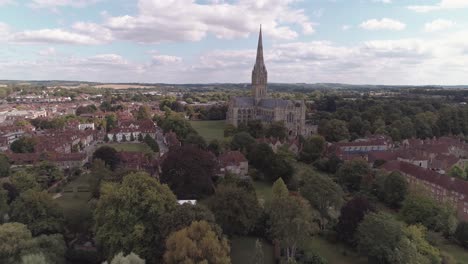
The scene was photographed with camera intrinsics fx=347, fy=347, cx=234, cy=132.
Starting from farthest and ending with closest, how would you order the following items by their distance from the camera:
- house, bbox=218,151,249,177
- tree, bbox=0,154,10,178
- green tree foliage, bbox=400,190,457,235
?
house, bbox=218,151,249,177 → tree, bbox=0,154,10,178 → green tree foliage, bbox=400,190,457,235

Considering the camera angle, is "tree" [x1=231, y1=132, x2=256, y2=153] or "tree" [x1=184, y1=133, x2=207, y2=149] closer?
"tree" [x1=184, y1=133, x2=207, y2=149]

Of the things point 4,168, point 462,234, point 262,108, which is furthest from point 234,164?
point 262,108

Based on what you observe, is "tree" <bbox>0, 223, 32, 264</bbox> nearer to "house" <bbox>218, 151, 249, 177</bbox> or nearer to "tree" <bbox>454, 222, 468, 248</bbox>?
"house" <bbox>218, 151, 249, 177</bbox>

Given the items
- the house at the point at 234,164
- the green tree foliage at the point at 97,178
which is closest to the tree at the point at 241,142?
the house at the point at 234,164

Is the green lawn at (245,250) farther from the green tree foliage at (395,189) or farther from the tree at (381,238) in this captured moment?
the green tree foliage at (395,189)

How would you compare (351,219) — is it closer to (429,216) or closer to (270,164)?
(429,216)

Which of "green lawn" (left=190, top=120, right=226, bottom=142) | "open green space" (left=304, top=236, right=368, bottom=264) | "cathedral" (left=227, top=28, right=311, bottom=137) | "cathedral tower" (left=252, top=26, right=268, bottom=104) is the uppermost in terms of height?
"cathedral tower" (left=252, top=26, right=268, bottom=104)

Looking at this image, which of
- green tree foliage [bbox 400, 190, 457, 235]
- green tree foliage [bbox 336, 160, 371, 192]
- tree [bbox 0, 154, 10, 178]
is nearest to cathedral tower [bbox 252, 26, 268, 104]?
→ green tree foliage [bbox 336, 160, 371, 192]
